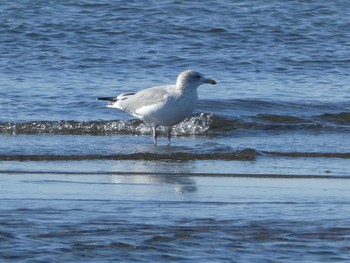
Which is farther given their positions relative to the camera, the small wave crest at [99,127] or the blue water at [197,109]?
the small wave crest at [99,127]

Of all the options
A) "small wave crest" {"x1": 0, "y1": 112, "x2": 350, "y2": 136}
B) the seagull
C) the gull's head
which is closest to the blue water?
"small wave crest" {"x1": 0, "y1": 112, "x2": 350, "y2": 136}

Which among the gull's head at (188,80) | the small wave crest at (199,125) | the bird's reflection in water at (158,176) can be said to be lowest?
the small wave crest at (199,125)

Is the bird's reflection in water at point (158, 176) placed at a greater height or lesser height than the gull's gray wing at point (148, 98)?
lesser

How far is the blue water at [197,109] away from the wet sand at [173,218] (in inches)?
0.9

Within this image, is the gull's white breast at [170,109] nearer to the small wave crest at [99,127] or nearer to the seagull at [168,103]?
the seagull at [168,103]

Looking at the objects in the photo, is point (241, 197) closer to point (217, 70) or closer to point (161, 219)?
point (161, 219)

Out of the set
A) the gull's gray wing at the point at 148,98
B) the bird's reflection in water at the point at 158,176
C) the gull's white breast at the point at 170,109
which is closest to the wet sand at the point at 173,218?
the bird's reflection in water at the point at 158,176

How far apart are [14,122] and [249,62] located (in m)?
5.27

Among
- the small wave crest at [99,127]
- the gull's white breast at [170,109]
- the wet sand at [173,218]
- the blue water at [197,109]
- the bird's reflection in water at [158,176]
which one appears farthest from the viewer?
the small wave crest at [99,127]

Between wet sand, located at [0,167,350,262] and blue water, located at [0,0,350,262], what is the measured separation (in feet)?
0.08

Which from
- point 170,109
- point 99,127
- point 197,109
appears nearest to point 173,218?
point 170,109

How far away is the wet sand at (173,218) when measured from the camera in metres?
5.27

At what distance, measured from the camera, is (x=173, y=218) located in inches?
238

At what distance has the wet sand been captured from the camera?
5273 mm
